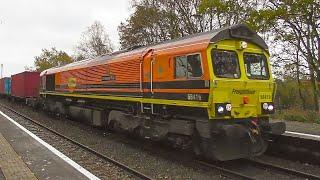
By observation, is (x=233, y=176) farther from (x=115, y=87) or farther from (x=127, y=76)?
(x=115, y=87)

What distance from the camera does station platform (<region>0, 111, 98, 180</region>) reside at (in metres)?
9.59

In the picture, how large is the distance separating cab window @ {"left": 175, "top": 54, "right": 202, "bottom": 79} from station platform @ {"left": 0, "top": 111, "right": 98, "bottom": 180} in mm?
3359

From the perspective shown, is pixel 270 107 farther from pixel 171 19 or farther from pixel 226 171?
pixel 171 19

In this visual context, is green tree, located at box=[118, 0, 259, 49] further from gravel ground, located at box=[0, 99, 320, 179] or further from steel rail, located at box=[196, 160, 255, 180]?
steel rail, located at box=[196, 160, 255, 180]

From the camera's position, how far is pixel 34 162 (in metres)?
11.1

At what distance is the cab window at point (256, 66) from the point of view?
36.5ft

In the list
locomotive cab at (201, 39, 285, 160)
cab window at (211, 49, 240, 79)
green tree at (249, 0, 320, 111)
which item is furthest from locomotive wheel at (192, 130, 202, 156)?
green tree at (249, 0, 320, 111)

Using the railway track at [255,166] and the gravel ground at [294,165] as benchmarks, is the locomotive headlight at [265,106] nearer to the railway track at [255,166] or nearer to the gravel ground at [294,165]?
the railway track at [255,166]

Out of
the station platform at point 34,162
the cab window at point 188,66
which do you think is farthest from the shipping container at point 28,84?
the cab window at point 188,66

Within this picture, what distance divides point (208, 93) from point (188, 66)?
3.46 ft

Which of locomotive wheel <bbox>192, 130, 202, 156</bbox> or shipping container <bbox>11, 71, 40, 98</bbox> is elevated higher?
shipping container <bbox>11, 71, 40, 98</bbox>

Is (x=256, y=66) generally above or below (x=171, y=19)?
below

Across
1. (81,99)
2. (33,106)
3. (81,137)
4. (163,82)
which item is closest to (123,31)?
(33,106)

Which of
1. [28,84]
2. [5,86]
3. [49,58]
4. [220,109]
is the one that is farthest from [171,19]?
[49,58]
